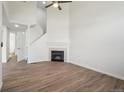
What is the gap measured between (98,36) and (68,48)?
2830mm

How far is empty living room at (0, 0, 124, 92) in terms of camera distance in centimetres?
380

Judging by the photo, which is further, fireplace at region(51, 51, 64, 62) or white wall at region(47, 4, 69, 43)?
fireplace at region(51, 51, 64, 62)

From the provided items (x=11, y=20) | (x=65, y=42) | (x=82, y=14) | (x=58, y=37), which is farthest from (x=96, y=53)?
(x=11, y=20)

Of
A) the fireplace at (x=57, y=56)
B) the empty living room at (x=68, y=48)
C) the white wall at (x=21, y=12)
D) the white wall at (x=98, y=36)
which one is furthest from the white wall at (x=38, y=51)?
the white wall at (x=98, y=36)

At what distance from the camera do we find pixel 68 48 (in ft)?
25.9

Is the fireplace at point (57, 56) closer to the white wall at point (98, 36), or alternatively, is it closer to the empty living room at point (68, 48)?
the empty living room at point (68, 48)

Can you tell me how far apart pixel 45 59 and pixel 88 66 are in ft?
10.6

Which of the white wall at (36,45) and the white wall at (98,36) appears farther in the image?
the white wall at (36,45)

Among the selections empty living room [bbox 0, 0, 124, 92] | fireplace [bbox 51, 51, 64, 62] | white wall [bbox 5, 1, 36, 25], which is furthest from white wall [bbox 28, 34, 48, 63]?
white wall [bbox 5, 1, 36, 25]

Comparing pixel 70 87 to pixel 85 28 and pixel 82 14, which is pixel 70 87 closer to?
pixel 85 28

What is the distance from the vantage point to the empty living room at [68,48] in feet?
12.5

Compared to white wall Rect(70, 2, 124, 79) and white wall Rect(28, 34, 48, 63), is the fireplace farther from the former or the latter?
white wall Rect(70, 2, 124, 79)

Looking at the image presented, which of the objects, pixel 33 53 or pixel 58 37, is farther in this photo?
pixel 58 37

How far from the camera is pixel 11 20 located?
6.53 m
